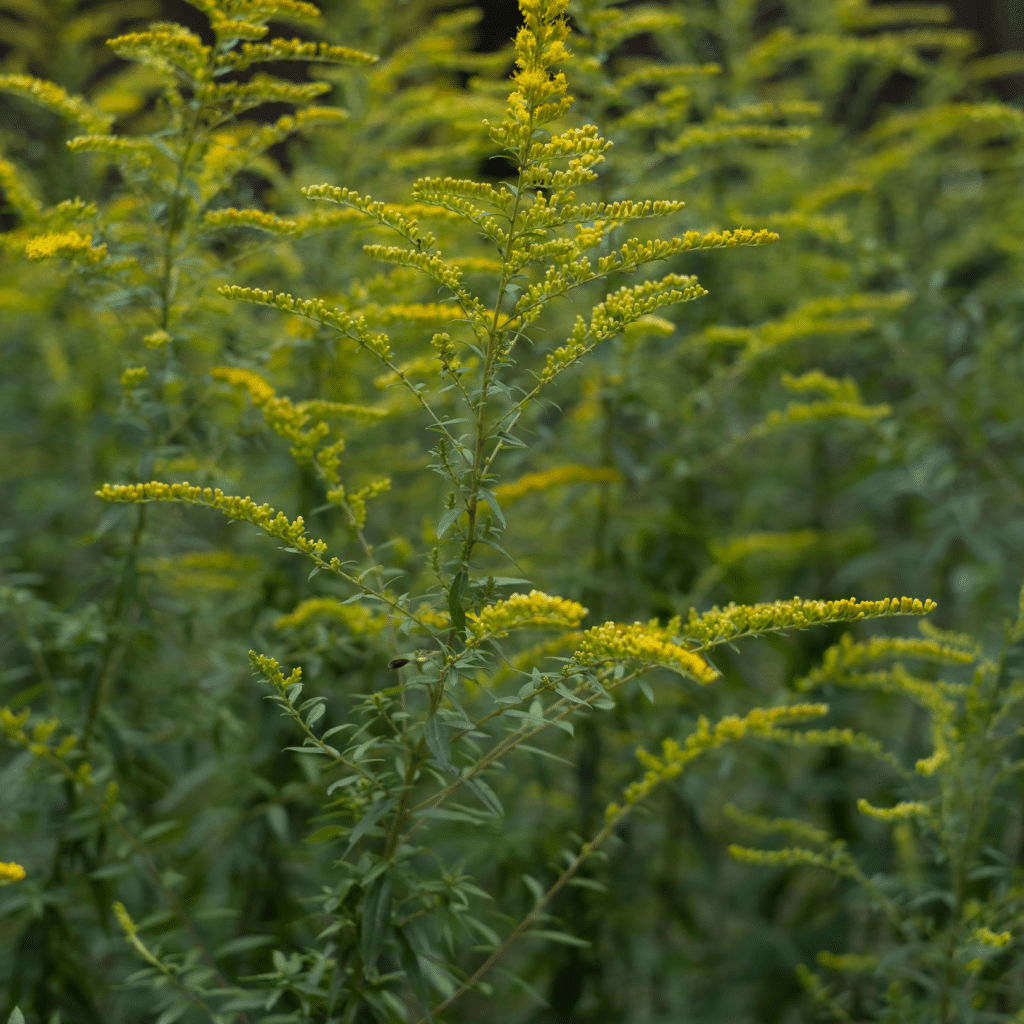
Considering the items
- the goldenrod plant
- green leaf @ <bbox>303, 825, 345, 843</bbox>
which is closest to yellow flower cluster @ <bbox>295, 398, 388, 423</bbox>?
green leaf @ <bbox>303, 825, 345, 843</bbox>

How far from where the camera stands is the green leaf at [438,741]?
5.27 feet

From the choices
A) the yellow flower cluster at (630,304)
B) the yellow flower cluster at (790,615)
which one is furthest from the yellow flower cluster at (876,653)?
the yellow flower cluster at (630,304)

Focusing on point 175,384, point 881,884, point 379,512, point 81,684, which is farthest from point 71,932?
point 881,884

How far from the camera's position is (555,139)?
158 centimetres

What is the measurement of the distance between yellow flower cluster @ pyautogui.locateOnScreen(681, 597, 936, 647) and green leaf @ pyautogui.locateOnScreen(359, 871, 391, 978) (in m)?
0.73

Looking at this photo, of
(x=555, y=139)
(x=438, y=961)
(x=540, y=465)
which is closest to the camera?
(x=555, y=139)

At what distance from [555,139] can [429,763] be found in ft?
3.81

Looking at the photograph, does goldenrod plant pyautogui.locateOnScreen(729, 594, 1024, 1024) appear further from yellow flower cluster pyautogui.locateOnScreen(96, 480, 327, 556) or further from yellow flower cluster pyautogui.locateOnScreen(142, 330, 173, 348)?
yellow flower cluster pyautogui.locateOnScreen(142, 330, 173, 348)

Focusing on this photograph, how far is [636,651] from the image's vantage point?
1551mm

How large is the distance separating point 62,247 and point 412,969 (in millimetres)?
1570

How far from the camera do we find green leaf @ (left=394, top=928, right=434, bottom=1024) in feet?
5.68

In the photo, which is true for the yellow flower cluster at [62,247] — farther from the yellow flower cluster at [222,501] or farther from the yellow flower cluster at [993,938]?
the yellow flower cluster at [993,938]

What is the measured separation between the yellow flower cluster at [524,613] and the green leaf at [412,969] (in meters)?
0.62

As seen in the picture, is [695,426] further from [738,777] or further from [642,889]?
[642,889]
